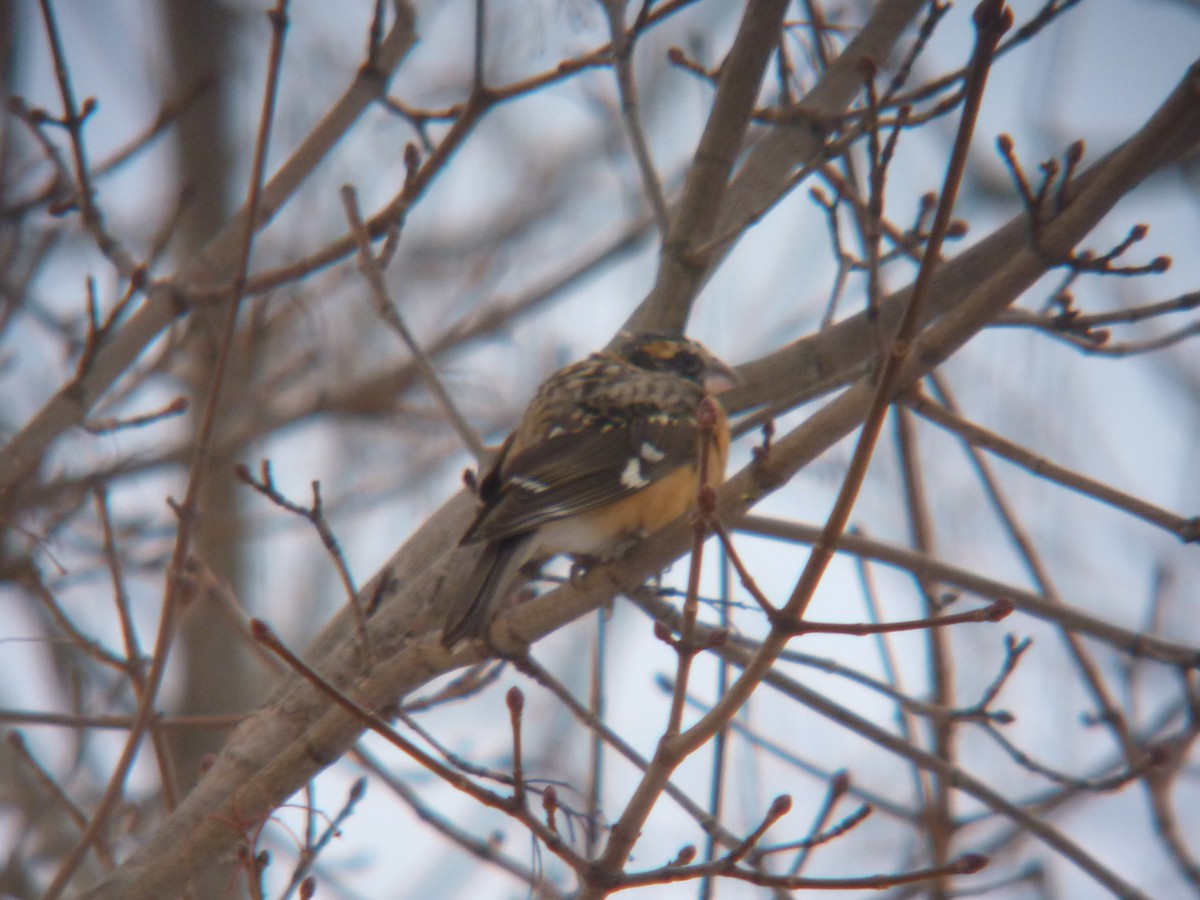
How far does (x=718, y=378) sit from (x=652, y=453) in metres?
0.52

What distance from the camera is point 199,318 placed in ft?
16.0

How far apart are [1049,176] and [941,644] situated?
1825mm

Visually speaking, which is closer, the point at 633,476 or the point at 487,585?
the point at 487,585

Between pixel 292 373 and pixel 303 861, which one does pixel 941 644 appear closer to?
pixel 303 861

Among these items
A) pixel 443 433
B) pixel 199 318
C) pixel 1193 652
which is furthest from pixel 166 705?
pixel 1193 652

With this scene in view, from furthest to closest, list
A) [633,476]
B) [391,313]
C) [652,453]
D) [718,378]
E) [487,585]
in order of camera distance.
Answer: [718,378]
[652,453]
[633,476]
[391,313]
[487,585]

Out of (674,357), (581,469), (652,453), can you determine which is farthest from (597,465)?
(674,357)

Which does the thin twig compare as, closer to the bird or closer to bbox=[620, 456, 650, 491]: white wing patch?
the bird

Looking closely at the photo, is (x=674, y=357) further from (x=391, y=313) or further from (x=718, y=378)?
(x=391, y=313)

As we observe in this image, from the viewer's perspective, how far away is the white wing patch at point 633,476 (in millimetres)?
4102

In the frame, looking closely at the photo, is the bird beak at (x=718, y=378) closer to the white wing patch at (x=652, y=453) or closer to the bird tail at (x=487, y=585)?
the white wing patch at (x=652, y=453)

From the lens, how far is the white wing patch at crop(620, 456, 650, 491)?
4.10 meters

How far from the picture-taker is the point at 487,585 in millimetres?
3496

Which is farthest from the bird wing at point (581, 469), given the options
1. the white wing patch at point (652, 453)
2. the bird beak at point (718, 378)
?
the bird beak at point (718, 378)
